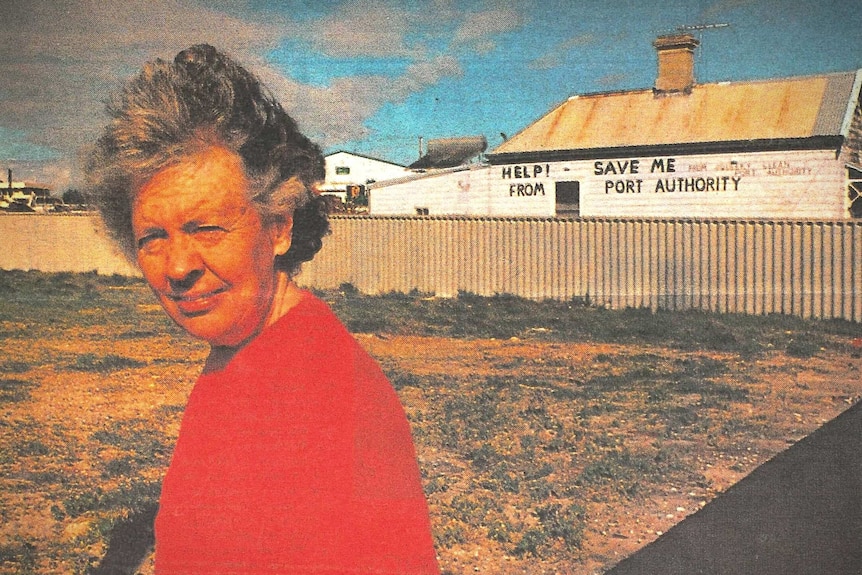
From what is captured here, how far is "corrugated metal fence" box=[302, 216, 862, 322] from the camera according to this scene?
6.86m

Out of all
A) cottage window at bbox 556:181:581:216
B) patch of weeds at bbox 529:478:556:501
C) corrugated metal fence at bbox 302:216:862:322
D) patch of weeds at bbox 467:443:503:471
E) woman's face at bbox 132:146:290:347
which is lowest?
patch of weeds at bbox 529:478:556:501

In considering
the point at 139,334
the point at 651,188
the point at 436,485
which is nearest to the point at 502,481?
the point at 436,485

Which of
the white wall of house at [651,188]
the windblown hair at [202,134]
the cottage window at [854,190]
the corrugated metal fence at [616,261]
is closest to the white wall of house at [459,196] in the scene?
the white wall of house at [651,188]

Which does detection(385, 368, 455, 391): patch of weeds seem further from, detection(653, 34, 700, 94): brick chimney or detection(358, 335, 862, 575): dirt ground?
detection(653, 34, 700, 94): brick chimney

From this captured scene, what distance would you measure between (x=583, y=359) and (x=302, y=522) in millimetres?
5041

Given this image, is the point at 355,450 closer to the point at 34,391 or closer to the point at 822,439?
the point at 822,439

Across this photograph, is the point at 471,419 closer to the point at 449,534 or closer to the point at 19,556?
the point at 449,534

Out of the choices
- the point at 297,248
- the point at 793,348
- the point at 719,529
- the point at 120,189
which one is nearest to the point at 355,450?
the point at 297,248

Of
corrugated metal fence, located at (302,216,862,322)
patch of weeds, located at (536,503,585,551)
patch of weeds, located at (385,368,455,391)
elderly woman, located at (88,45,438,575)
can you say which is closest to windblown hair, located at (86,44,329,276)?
elderly woman, located at (88,45,438,575)

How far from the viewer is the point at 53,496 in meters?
3.64

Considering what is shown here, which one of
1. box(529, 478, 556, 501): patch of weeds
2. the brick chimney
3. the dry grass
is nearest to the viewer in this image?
the dry grass

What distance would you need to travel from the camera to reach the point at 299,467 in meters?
1.55

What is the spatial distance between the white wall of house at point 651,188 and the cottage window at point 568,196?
0.05m

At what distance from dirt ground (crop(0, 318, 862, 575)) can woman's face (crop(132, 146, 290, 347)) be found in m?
1.66
